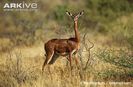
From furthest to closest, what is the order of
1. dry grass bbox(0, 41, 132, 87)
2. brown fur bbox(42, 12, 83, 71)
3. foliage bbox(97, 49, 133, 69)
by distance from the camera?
brown fur bbox(42, 12, 83, 71), foliage bbox(97, 49, 133, 69), dry grass bbox(0, 41, 132, 87)

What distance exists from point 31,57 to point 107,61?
3.43 meters

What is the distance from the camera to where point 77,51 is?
13727mm

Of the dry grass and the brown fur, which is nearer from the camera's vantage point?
the dry grass

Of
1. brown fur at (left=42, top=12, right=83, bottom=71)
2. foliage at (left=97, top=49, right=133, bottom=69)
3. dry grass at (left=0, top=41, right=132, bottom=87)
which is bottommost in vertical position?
dry grass at (left=0, top=41, right=132, bottom=87)

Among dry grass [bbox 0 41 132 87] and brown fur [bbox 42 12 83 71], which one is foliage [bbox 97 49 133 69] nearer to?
dry grass [bbox 0 41 132 87]

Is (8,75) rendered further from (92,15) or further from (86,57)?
(92,15)

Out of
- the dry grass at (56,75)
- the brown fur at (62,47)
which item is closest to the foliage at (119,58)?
the dry grass at (56,75)

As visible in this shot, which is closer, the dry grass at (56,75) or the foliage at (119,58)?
the dry grass at (56,75)

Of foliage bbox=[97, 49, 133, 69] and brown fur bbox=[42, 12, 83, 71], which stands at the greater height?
brown fur bbox=[42, 12, 83, 71]

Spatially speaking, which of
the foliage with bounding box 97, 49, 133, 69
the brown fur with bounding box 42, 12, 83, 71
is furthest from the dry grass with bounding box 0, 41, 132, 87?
the brown fur with bounding box 42, 12, 83, 71

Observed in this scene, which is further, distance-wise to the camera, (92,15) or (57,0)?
(57,0)

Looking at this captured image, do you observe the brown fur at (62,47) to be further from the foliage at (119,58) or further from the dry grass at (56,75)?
the foliage at (119,58)

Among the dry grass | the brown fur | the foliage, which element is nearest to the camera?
the dry grass

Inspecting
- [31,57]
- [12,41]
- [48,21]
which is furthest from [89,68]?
[48,21]
